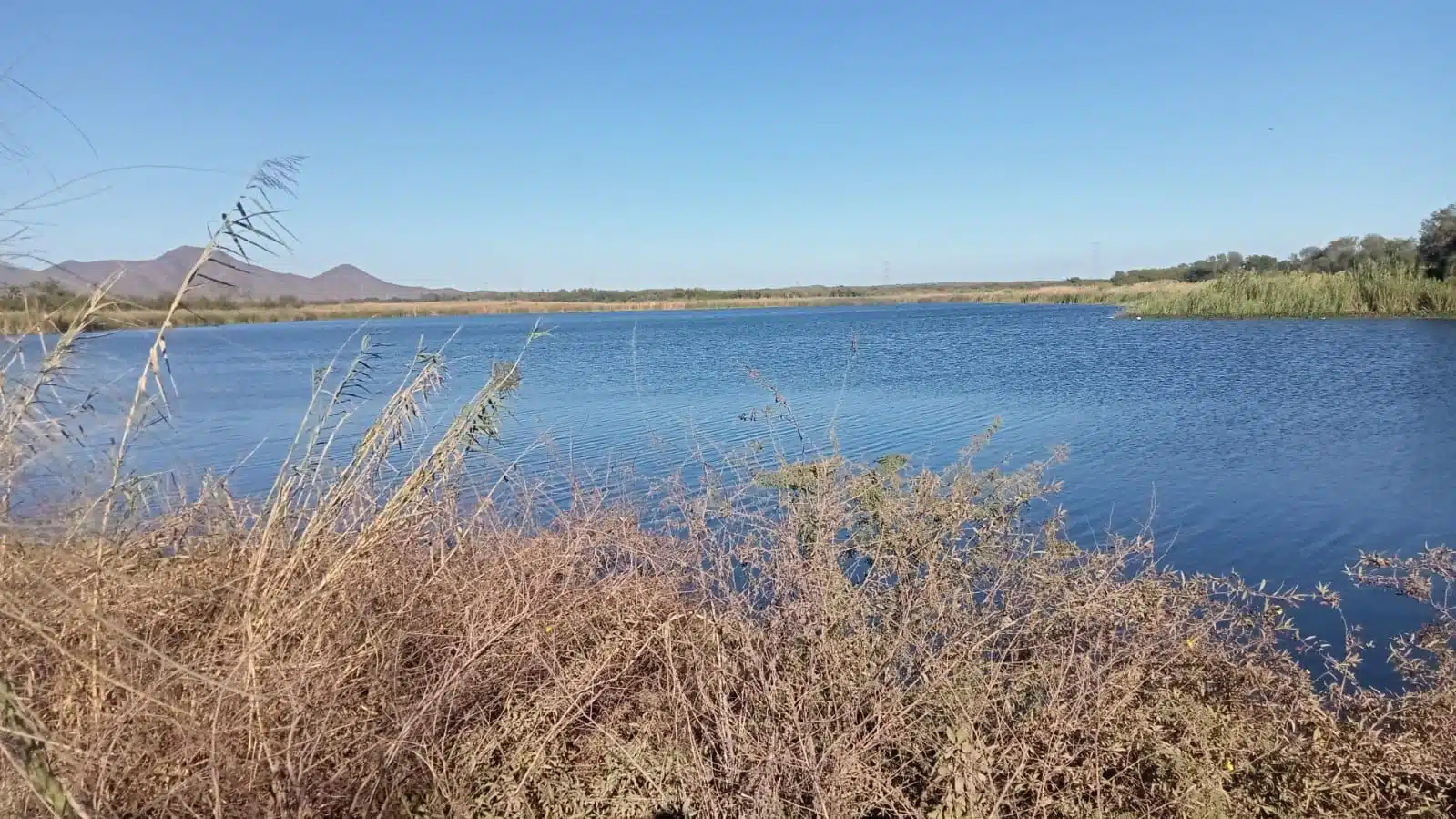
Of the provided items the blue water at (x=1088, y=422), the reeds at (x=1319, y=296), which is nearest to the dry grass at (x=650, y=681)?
the blue water at (x=1088, y=422)

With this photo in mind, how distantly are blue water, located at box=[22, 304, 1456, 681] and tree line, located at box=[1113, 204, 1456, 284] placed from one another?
9.95 m

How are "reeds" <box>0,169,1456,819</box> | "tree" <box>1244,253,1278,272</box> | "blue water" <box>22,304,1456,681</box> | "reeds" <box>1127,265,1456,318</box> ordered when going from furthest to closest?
"tree" <box>1244,253,1278,272</box> → "reeds" <box>1127,265,1456,318</box> → "blue water" <box>22,304,1456,681</box> → "reeds" <box>0,169,1456,819</box>

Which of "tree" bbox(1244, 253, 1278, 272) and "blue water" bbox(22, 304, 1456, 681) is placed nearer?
"blue water" bbox(22, 304, 1456, 681)

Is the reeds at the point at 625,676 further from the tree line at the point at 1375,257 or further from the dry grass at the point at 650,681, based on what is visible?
the tree line at the point at 1375,257

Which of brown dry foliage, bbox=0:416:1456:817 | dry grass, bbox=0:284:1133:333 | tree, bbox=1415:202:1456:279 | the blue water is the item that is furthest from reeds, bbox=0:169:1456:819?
tree, bbox=1415:202:1456:279

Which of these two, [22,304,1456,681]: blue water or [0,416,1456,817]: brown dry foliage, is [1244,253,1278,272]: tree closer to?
[22,304,1456,681]: blue water

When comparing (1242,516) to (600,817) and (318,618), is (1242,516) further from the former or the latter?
(318,618)

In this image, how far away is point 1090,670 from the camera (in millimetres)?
3643

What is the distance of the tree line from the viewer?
38.5 metres

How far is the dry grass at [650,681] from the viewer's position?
2.88m

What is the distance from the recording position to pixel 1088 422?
15648mm

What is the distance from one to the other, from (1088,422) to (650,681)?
1336cm

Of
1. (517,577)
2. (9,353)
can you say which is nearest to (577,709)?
(517,577)

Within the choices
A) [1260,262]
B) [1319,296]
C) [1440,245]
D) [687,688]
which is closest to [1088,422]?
[687,688]
